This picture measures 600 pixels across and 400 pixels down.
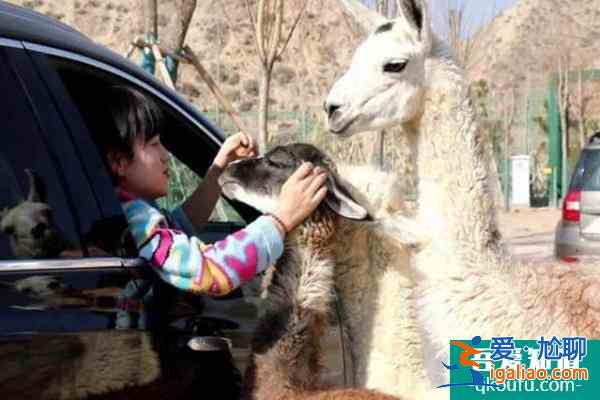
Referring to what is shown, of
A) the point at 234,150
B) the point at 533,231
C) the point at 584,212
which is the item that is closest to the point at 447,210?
the point at 234,150

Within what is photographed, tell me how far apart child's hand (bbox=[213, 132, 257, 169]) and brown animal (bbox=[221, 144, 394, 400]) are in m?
0.22

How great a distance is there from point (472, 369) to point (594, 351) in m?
0.39

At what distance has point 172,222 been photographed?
3439 millimetres

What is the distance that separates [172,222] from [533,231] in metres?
16.2

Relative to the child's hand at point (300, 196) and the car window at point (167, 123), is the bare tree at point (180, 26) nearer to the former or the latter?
the car window at point (167, 123)

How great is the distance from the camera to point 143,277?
289cm

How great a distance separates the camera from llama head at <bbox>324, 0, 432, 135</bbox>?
3512mm

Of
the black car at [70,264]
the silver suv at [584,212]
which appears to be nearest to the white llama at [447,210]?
the black car at [70,264]

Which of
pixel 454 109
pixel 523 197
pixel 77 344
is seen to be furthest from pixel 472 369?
pixel 523 197

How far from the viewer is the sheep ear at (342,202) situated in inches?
125

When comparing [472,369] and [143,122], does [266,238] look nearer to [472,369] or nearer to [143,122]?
[143,122]

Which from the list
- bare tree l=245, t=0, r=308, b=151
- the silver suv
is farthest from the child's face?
bare tree l=245, t=0, r=308, b=151

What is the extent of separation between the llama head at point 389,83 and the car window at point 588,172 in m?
5.59

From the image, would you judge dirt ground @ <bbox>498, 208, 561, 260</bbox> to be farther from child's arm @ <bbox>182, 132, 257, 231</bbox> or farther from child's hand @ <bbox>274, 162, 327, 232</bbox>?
child's hand @ <bbox>274, 162, 327, 232</bbox>
